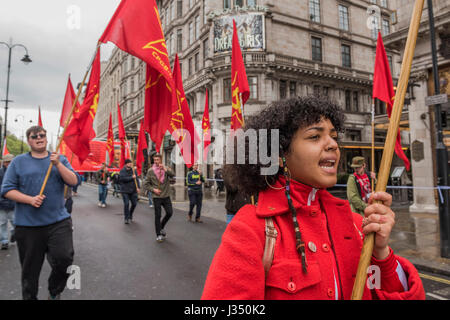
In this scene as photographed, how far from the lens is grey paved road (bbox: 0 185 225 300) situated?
12.6 feet

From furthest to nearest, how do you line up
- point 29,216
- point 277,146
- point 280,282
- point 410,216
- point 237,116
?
point 410,216, point 237,116, point 29,216, point 277,146, point 280,282

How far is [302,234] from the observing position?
4.14 feet

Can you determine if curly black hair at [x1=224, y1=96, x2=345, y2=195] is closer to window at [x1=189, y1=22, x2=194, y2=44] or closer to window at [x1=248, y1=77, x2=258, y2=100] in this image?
window at [x1=248, y1=77, x2=258, y2=100]

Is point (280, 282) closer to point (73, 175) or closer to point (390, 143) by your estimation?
point (390, 143)

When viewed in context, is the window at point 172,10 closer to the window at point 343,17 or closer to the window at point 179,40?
the window at point 179,40

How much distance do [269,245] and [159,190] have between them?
614 centimetres

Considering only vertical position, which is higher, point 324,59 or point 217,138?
point 324,59

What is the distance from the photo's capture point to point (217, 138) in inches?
990

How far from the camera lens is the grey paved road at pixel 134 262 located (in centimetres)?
384

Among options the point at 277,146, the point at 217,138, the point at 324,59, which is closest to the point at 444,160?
the point at 277,146

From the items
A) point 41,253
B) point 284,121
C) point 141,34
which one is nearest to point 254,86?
point 141,34

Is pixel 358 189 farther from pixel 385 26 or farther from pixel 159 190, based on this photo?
pixel 385 26
